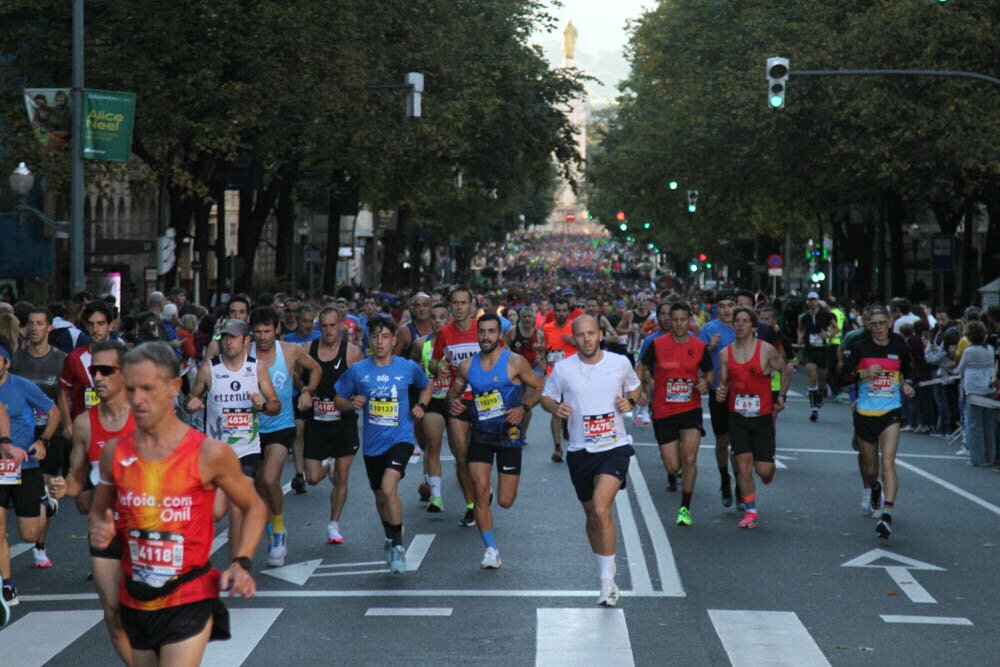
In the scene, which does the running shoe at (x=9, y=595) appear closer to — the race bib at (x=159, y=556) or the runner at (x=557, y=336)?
the race bib at (x=159, y=556)

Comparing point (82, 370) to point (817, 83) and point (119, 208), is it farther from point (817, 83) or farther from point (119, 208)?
point (119, 208)

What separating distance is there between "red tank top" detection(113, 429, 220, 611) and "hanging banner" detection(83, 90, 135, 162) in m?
17.6

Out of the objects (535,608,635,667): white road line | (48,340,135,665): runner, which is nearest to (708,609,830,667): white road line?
(535,608,635,667): white road line

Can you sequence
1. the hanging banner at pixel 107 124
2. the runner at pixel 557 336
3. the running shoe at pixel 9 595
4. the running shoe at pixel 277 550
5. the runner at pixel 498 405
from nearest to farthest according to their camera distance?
the running shoe at pixel 9 595
the running shoe at pixel 277 550
the runner at pixel 498 405
the runner at pixel 557 336
the hanging banner at pixel 107 124

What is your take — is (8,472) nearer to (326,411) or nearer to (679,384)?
(326,411)

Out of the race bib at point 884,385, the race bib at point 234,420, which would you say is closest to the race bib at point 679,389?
the race bib at point 884,385

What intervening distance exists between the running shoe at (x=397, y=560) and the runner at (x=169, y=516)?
5.18 m

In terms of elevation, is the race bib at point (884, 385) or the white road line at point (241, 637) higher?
the race bib at point (884, 385)

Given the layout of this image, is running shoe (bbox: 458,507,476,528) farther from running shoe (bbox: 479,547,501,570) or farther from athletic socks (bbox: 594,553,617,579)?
athletic socks (bbox: 594,553,617,579)

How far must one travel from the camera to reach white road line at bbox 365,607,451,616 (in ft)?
33.1

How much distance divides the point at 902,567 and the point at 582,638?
11.8 ft

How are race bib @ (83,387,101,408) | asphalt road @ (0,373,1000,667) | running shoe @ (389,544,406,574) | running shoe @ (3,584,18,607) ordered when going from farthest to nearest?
race bib @ (83,387,101,408), running shoe @ (389,544,406,574), running shoe @ (3,584,18,607), asphalt road @ (0,373,1000,667)

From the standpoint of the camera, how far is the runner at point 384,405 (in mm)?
11867

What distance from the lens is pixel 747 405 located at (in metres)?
14.2
